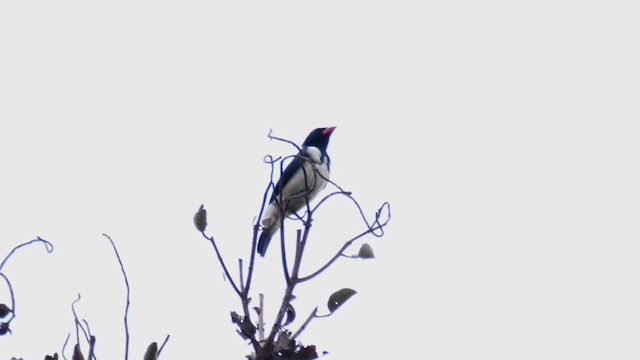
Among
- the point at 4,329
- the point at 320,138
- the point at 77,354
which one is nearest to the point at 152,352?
the point at 77,354

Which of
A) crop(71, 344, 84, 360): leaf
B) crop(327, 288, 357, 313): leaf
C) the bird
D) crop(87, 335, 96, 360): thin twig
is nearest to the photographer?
crop(87, 335, 96, 360): thin twig

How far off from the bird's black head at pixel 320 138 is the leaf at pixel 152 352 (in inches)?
182

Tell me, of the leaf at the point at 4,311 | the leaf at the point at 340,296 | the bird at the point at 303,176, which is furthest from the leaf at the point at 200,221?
the bird at the point at 303,176

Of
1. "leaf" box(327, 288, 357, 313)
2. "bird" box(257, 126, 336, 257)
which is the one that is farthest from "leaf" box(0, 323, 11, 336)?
"bird" box(257, 126, 336, 257)

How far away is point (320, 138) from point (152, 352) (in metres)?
4.68

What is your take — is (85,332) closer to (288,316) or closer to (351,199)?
(288,316)

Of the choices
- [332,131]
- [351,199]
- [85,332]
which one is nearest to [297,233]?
A: [351,199]

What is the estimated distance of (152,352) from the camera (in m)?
2.05

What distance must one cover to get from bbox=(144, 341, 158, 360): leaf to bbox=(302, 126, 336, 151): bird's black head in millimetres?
4616

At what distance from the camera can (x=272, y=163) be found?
8.45ft

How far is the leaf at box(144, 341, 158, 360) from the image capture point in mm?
2041

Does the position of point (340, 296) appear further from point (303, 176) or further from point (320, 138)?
point (320, 138)

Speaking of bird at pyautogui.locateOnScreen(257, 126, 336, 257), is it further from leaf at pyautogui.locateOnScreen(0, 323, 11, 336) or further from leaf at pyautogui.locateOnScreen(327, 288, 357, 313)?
leaf at pyautogui.locateOnScreen(0, 323, 11, 336)

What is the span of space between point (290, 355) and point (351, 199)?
2.49 ft
